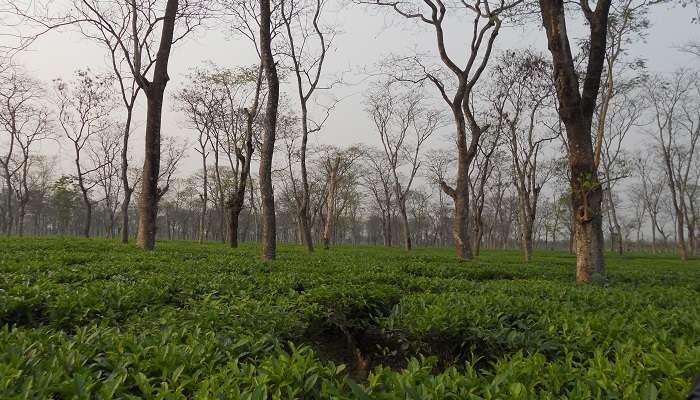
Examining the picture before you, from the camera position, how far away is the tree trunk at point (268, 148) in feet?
35.6

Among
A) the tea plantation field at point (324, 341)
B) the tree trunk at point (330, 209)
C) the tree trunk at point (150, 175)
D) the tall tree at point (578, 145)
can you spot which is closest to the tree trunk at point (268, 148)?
the tree trunk at point (150, 175)

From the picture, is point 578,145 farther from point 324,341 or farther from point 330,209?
point 330,209

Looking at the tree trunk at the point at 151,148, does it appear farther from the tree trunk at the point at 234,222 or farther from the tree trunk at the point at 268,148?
the tree trunk at the point at 234,222

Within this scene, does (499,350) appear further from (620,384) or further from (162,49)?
(162,49)

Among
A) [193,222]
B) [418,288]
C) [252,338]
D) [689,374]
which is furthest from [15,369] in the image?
[193,222]

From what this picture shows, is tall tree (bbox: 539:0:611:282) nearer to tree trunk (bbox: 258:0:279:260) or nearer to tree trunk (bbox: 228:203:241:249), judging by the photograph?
tree trunk (bbox: 258:0:279:260)

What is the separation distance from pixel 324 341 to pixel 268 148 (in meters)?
7.68

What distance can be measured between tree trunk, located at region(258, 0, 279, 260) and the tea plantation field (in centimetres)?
462

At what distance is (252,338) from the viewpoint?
9.17 feet

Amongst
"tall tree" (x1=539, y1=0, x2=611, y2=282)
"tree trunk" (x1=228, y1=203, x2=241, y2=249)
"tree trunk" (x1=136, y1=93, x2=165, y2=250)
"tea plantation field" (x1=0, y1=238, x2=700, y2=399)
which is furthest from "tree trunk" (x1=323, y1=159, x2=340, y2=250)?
"tea plantation field" (x1=0, y1=238, x2=700, y2=399)

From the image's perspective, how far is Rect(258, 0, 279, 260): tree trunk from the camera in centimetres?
1086

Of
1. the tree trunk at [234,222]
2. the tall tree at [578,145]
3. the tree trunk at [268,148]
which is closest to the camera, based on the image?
the tall tree at [578,145]

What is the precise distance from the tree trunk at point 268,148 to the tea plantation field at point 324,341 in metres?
4.62

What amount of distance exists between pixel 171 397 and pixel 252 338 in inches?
38.7
